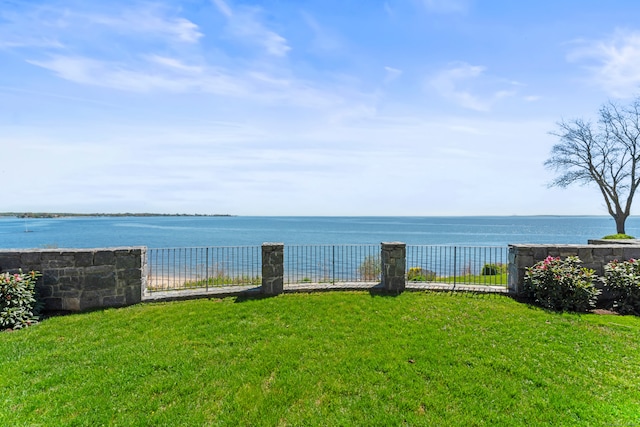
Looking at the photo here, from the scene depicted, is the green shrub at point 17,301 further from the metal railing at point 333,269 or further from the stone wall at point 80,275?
the metal railing at point 333,269

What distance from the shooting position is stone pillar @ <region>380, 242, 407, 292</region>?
8797 millimetres

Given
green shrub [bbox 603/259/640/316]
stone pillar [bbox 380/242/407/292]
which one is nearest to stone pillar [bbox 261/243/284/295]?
stone pillar [bbox 380/242/407/292]

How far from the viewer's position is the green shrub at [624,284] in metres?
7.76

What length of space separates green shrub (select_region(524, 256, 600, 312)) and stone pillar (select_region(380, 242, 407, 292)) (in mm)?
3114

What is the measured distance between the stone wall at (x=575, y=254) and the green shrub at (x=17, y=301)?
37.7ft

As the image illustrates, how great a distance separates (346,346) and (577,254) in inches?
289

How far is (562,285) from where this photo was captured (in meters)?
7.79

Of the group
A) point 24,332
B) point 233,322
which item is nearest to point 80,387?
point 233,322

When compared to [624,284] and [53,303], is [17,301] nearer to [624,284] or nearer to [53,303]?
[53,303]

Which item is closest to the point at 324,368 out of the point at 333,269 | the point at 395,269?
the point at 333,269

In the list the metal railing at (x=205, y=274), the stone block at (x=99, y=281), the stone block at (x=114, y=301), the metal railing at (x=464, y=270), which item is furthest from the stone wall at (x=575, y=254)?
the stone block at (x=99, y=281)

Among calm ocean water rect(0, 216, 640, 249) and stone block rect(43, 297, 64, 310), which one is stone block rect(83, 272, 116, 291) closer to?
stone block rect(43, 297, 64, 310)

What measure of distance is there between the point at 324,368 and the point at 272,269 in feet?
13.5

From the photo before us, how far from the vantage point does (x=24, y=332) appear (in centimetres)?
639
